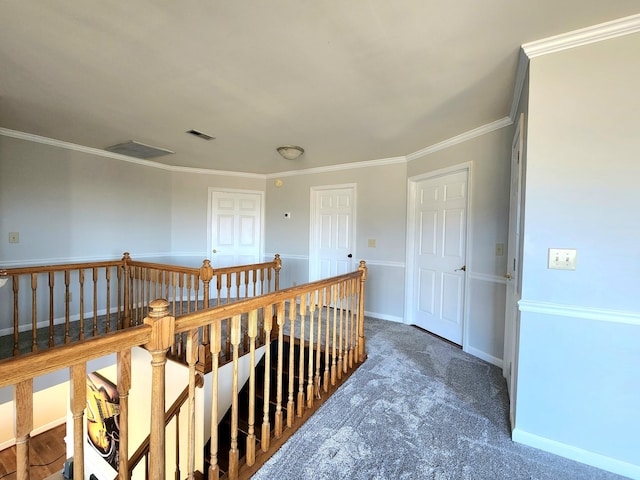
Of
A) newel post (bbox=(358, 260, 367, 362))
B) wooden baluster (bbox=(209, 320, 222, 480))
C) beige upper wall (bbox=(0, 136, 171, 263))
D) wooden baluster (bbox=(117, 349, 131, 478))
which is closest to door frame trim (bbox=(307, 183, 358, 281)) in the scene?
newel post (bbox=(358, 260, 367, 362))

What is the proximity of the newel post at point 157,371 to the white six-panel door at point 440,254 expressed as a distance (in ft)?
9.30

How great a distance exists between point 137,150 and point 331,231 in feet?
9.41

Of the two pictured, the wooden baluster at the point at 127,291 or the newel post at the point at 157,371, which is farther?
the wooden baluster at the point at 127,291

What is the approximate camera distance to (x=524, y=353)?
1.64 meters

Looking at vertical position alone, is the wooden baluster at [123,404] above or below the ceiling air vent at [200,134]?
below

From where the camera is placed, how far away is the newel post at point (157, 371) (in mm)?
1006

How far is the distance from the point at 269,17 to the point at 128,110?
1799 mm

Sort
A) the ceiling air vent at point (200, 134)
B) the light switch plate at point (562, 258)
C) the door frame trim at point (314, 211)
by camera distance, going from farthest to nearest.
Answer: the door frame trim at point (314, 211), the ceiling air vent at point (200, 134), the light switch plate at point (562, 258)

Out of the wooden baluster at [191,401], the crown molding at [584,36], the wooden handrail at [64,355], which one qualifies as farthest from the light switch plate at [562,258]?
the wooden handrail at [64,355]

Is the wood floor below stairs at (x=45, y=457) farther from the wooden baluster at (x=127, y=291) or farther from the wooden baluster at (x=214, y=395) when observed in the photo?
the wooden baluster at (x=214, y=395)

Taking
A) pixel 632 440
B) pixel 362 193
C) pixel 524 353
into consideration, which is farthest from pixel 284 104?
pixel 632 440

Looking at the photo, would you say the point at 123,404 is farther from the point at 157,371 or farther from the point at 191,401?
the point at 191,401

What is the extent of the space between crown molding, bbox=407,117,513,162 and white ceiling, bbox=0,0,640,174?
0.08m

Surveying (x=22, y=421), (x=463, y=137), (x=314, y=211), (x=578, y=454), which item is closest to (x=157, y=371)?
(x=22, y=421)
